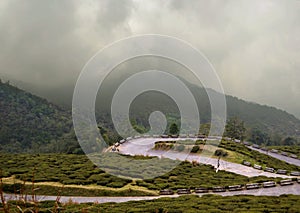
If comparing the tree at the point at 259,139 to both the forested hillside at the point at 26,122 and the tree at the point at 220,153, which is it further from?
the forested hillside at the point at 26,122

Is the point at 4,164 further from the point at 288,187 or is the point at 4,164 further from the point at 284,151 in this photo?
the point at 284,151

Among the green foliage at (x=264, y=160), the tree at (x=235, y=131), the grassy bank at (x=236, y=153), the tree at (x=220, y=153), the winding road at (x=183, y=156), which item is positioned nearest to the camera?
the winding road at (x=183, y=156)

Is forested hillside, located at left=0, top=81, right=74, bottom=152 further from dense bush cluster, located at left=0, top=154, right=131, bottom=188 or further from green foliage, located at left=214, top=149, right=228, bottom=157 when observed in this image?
green foliage, located at left=214, top=149, right=228, bottom=157

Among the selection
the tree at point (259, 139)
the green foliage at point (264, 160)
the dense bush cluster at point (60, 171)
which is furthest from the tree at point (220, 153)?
the tree at point (259, 139)

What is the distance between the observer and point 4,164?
108ft

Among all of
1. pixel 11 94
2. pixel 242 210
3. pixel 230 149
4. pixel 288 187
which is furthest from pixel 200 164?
pixel 11 94

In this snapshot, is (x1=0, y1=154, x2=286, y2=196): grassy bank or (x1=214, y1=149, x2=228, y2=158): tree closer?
(x1=0, y1=154, x2=286, y2=196): grassy bank

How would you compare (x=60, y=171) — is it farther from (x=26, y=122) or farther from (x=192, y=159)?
(x=26, y=122)

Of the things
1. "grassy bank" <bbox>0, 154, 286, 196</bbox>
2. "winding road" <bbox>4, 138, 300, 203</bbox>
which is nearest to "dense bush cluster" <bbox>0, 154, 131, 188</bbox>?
"grassy bank" <bbox>0, 154, 286, 196</bbox>

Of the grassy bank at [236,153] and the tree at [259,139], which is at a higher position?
the tree at [259,139]

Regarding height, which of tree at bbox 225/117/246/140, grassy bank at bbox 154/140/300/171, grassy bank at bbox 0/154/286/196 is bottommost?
grassy bank at bbox 0/154/286/196

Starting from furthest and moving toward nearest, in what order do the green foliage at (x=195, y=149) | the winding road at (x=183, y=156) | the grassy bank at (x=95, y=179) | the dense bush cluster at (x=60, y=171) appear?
the green foliage at (x=195, y=149)
the winding road at (x=183, y=156)
the dense bush cluster at (x=60, y=171)
the grassy bank at (x=95, y=179)

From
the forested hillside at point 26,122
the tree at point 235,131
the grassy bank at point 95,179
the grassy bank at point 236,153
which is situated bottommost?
the grassy bank at point 95,179

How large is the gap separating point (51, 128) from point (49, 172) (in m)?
110
